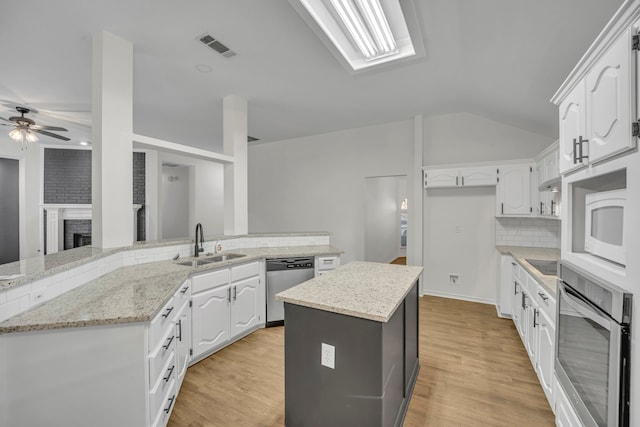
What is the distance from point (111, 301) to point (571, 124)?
269 centimetres

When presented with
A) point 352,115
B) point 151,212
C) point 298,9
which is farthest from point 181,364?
point 151,212

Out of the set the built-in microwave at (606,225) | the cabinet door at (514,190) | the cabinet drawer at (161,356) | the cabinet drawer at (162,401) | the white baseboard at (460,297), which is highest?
the cabinet door at (514,190)

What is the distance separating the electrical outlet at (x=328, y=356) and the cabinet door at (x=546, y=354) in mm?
1375

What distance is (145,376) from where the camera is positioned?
143 cm

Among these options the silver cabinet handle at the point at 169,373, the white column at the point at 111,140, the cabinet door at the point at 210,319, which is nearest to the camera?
the silver cabinet handle at the point at 169,373

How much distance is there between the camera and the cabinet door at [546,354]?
1.81 meters

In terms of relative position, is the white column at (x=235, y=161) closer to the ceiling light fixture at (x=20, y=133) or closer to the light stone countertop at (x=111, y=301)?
the light stone countertop at (x=111, y=301)

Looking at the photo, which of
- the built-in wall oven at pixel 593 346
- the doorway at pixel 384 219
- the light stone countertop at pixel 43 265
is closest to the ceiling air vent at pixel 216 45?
the light stone countertop at pixel 43 265

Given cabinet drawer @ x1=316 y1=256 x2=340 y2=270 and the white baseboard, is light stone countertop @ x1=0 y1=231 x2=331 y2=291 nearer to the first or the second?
cabinet drawer @ x1=316 y1=256 x2=340 y2=270

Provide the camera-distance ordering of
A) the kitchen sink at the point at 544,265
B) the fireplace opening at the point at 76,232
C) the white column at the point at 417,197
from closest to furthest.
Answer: the kitchen sink at the point at 544,265 < the white column at the point at 417,197 < the fireplace opening at the point at 76,232

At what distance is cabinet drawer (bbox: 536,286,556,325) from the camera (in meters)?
1.78

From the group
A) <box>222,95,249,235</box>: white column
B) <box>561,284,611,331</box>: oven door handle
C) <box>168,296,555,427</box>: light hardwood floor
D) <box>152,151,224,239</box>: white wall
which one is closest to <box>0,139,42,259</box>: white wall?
<box>152,151,224,239</box>: white wall

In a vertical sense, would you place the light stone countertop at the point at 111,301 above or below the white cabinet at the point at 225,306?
above

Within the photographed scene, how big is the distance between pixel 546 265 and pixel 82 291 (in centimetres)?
395
